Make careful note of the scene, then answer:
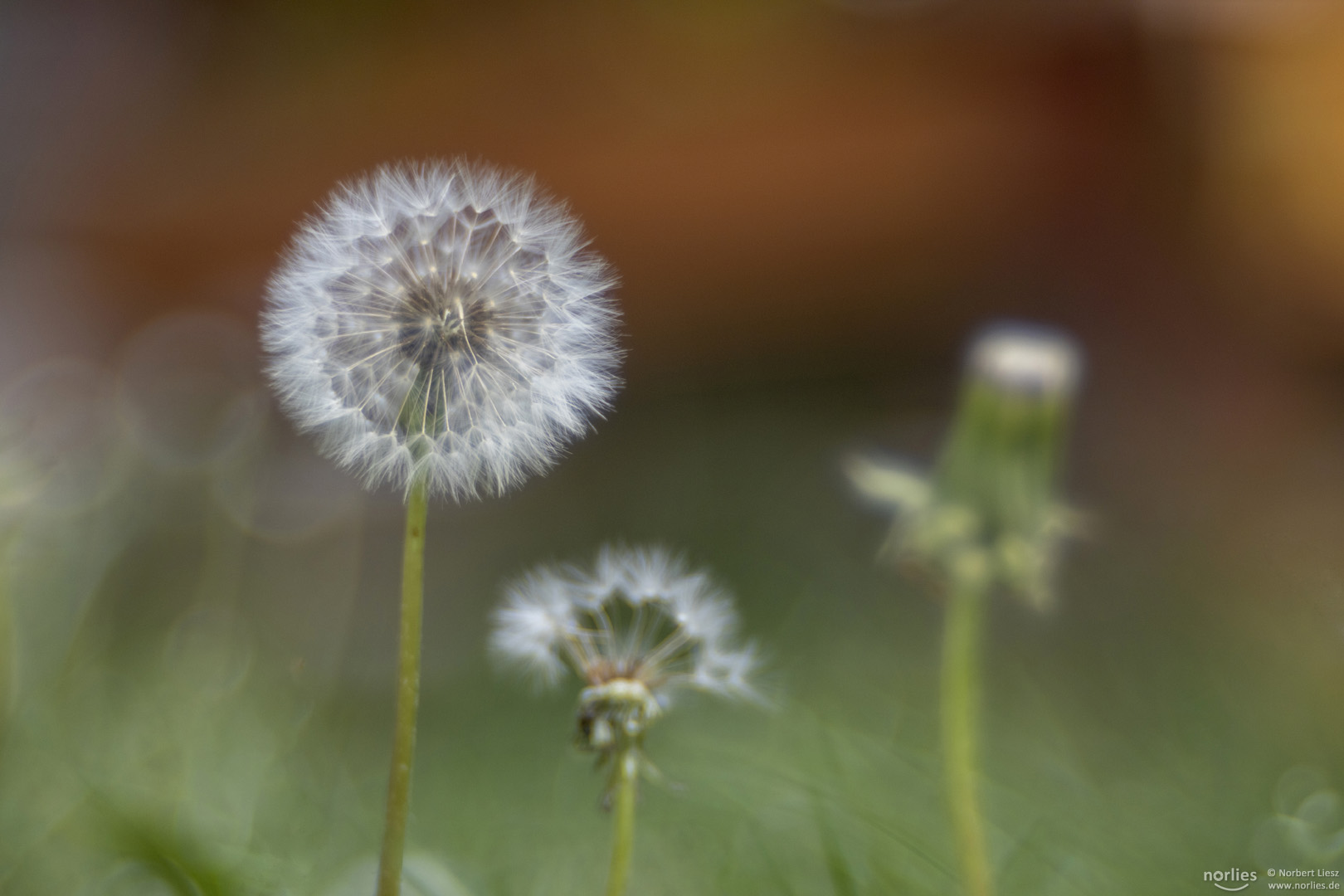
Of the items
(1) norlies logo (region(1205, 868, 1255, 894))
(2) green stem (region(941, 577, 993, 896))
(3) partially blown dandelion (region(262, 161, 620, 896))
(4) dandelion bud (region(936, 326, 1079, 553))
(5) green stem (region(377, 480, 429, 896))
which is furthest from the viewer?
(4) dandelion bud (region(936, 326, 1079, 553))

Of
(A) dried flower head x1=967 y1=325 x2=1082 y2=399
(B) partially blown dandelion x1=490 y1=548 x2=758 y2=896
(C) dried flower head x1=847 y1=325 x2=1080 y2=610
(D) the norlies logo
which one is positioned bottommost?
(B) partially blown dandelion x1=490 y1=548 x2=758 y2=896

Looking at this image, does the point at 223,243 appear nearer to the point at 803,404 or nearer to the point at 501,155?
the point at 501,155

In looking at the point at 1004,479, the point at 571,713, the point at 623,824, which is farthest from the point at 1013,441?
the point at 571,713

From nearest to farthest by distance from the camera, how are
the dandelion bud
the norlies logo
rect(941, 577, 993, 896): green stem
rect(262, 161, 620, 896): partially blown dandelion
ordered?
rect(262, 161, 620, 896): partially blown dandelion < rect(941, 577, 993, 896): green stem < the norlies logo < the dandelion bud

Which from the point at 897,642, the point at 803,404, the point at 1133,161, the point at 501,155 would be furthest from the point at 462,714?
the point at 1133,161

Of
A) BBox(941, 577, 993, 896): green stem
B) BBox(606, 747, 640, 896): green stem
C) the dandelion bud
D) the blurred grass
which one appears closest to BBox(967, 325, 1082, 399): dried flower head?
the dandelion bud

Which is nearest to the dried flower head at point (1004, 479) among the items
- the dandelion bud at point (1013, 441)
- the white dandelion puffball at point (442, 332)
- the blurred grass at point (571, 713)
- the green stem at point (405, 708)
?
the dandelion bud at point (1013, 441)

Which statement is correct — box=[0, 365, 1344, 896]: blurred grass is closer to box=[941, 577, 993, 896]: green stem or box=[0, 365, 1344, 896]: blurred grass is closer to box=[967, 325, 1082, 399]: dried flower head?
box=[941, 577, 993, 896]: green stem
